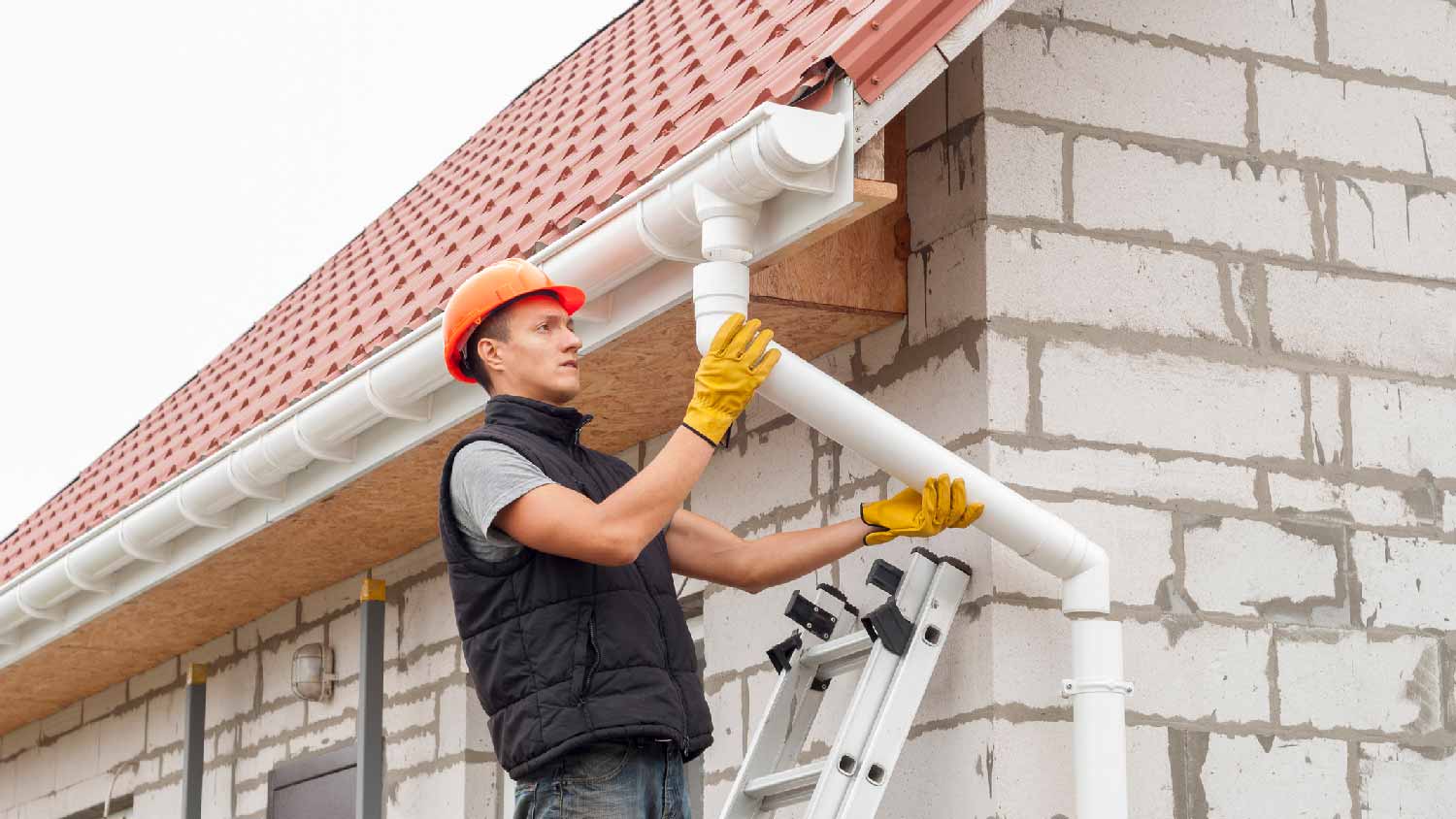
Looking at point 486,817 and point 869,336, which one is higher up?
point 869,336

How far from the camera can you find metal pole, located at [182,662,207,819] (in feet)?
27.5

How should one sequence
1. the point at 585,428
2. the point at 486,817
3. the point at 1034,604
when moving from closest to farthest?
the point at 1034,604 < the point at 585,428 < the point at 486,817

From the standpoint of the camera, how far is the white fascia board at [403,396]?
13.5 feet

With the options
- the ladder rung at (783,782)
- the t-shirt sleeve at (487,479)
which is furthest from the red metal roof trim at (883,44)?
the ladder rung at (783,782)

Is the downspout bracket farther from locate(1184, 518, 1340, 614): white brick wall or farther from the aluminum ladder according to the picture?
locate(1184, 518, 1340, 614): white brick wall

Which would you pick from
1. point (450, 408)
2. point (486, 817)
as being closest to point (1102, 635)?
point (450, 408)

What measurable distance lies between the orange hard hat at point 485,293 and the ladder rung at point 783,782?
1.16 metres

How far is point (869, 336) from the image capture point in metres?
5.08

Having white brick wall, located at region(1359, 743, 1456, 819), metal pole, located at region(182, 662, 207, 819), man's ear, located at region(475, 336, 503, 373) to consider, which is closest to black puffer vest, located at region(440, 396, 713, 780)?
man's ear, located at region(475, 336, 503, 373)

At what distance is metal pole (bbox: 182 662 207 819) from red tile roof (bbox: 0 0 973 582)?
0.78 meters

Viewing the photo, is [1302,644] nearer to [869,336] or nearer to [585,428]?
[869,336]

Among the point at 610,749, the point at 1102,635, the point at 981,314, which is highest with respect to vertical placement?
the point at 981,314

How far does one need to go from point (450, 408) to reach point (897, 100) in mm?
1744

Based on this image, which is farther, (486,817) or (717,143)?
(486,817)
